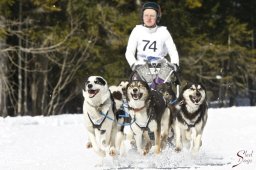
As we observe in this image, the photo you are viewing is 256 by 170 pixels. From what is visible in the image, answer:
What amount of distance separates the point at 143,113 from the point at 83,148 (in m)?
2.75

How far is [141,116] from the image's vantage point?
7.82 meters

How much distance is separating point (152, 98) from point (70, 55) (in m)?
17.7

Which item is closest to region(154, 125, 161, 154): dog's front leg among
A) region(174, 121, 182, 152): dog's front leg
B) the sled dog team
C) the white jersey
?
the sled dog team

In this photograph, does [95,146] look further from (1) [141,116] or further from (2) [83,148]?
(2) [83,148]

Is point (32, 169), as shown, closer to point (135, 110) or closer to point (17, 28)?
point (135, 110)

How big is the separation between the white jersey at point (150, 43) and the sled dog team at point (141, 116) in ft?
1.71

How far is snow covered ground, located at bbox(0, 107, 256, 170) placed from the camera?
25.3ft

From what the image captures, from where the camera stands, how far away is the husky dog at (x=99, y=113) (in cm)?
769

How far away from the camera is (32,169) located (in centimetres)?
772

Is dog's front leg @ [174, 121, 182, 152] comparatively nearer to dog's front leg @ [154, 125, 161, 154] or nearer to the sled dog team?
the sled dog team

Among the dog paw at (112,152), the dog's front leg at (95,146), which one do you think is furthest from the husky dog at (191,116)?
the dog's front leg at (95,146)

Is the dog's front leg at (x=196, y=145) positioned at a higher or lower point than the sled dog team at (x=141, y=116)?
lower

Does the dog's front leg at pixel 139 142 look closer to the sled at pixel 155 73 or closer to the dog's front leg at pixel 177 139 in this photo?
the dog's front leg at pixel 177 139

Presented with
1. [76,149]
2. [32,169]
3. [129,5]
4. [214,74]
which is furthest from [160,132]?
[214,74]
